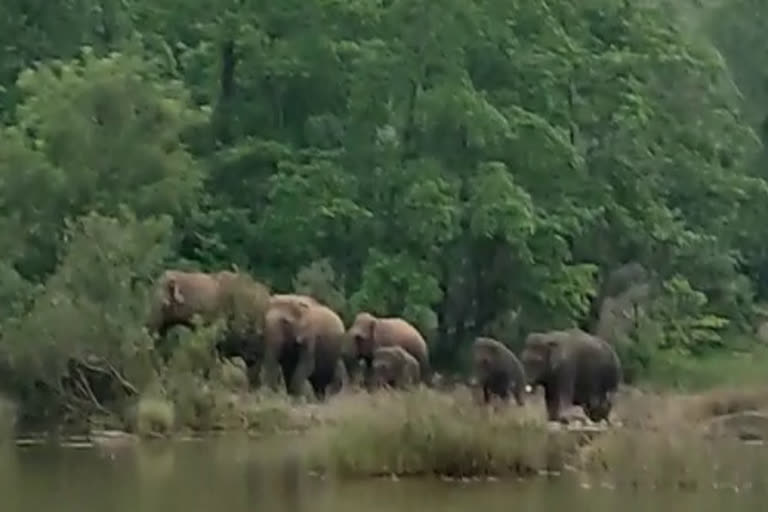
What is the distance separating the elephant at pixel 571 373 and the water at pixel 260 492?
267 inches

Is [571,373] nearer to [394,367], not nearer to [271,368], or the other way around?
[394,367]

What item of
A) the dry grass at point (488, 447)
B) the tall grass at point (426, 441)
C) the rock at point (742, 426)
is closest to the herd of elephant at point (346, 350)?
the rock at point (742, 426)

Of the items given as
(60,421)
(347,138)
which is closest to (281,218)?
(347,138)

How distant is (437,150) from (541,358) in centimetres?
771

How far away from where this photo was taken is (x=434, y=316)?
3372 centimetres

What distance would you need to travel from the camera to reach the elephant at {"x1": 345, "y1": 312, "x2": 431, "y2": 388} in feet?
99.5

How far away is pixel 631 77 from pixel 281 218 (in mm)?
6768

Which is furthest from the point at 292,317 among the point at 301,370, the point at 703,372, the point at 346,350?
the point at 703,372

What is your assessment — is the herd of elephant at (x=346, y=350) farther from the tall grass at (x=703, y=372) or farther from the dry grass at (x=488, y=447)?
the dry grass at (x=488, y=447)

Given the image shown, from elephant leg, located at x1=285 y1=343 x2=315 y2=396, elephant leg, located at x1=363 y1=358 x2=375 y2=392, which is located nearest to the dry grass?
elephant leg, located at x1=285 y1=343 x2=315 y2=396

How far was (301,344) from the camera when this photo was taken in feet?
97.5

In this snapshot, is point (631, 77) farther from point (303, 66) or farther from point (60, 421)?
point (60, 421)

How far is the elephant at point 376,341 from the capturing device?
99.5 ft

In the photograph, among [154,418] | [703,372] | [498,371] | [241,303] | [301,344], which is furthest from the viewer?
[703,372]
